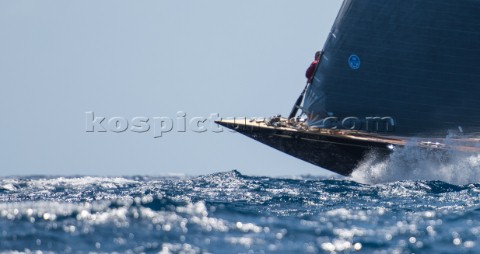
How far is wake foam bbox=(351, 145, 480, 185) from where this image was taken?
2120 centimetres

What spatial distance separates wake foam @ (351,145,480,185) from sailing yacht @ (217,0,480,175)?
17cm

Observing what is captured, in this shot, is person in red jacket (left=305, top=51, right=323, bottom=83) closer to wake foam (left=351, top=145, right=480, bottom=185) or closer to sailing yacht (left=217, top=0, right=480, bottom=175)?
sailing yacht (left=217, top=0, right=480, bottom=175)

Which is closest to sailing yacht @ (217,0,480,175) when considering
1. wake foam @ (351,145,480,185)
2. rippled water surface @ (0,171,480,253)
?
wake foam @ (351,145,480,185)

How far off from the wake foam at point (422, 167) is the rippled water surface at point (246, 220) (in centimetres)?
81

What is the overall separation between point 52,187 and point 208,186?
4.26 metres

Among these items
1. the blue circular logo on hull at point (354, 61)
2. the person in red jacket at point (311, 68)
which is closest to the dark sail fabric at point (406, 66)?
the blue circular logo on hull at point (354, 61)

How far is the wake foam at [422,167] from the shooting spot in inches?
835

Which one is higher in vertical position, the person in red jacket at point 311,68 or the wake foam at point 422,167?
the person in red jacket at point 311,68

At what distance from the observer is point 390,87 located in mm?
22234

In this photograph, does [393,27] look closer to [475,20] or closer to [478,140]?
[475,20]

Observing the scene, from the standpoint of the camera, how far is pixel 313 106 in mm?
23328

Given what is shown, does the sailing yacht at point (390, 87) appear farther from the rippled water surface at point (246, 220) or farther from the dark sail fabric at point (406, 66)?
the rippled water surface at point (246, 220)

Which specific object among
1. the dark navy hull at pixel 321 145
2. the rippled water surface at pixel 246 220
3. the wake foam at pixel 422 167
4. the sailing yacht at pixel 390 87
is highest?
the sailing yacht at pixel 390 87

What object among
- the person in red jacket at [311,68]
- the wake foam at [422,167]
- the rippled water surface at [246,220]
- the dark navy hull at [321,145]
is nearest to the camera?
the rippled water surface at [246,220]
